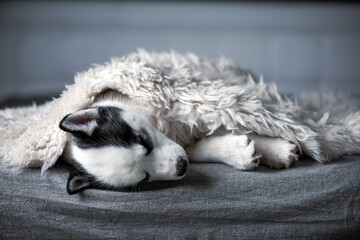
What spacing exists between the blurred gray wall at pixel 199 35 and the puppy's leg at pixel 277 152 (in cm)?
333

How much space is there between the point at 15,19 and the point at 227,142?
4091mm

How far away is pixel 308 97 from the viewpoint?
5.90ft

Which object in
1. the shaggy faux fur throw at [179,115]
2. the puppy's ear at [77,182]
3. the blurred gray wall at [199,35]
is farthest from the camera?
the blurred gray wall at [199,35]

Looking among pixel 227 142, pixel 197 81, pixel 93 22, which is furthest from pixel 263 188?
pixel 93 22

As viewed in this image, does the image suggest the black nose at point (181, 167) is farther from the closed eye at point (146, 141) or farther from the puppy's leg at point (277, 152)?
the puppy's leg at point (277, 152)

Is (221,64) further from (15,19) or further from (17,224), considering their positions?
(15,19)

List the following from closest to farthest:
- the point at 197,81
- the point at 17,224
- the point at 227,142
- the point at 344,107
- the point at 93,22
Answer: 1. the point at 17,224
2. the point at 227,142
3. the point at 197,81
4. the point at 344,107
5. the point at 93,22

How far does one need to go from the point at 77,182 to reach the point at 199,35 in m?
3.69

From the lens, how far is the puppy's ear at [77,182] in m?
1.12

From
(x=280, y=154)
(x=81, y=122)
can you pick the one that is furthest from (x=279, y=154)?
(x=81, y=122)

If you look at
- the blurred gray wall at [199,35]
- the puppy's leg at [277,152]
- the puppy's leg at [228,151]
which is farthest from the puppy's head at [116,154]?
the blurred gray wall at [199,35]

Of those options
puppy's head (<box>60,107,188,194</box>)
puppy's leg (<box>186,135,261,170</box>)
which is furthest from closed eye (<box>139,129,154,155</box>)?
puppy's leg (<box>186,135,261,170</box>)

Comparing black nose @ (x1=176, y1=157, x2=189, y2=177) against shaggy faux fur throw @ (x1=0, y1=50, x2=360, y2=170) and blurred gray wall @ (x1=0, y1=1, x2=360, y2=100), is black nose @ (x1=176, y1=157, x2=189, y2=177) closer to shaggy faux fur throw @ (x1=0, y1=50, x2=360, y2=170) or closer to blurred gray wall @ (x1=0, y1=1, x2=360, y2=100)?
shaggy faux fur throw @ (x1=0, y1=50, x2=360, y2=170)

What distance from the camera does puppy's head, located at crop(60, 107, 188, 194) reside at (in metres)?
1.14
